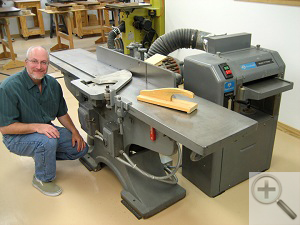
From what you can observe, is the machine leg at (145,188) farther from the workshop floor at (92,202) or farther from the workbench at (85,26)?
the workbench at (85,26)

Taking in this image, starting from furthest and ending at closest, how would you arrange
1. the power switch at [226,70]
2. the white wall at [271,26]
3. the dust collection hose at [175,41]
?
the dust collection hose at [175,41]
the white wall at [271,26]
the power switch at [226,70]

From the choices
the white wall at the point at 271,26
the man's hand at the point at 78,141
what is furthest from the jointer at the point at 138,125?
the white wall at the point at 271,26

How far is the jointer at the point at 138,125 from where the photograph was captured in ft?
4.38

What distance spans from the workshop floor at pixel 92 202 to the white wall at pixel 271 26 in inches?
20.2

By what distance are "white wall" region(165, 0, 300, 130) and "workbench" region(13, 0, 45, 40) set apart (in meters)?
4.36

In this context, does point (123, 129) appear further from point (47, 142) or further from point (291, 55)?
point (291, 55)

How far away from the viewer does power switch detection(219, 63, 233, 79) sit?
5.68ft

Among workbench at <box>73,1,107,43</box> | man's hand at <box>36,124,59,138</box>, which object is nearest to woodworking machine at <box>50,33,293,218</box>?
man's hand at <box>36,124,59,138</box>

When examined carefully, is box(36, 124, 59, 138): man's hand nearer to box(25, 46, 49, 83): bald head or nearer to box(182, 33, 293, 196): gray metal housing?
box(25, 46, 49, 83): bald head

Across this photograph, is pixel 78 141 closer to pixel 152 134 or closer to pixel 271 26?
pixel 152 134

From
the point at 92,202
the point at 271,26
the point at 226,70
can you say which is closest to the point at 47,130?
the point at 92,202

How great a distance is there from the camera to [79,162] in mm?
2369

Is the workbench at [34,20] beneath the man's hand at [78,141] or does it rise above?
above

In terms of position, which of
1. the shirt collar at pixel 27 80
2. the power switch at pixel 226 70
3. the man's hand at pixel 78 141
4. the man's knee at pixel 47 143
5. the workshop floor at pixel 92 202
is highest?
the power switch at pixel 226 70
